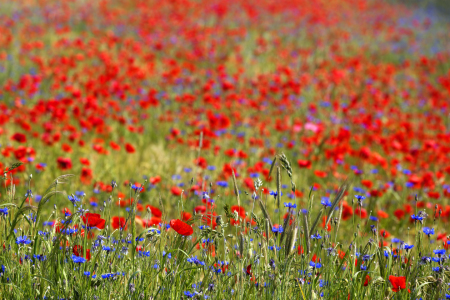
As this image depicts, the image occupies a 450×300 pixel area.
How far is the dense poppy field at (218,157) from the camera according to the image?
187 cm

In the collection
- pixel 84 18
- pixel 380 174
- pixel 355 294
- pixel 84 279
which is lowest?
pixel 380 174

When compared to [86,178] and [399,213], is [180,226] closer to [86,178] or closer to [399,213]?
[86,178]

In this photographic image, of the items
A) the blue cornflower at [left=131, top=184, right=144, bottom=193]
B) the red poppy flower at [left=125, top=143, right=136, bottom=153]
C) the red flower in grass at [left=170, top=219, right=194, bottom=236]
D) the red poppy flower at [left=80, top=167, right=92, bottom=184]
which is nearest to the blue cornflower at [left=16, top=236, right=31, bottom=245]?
the blue cornflower at [left=131, top=184, right=144, bottom=193]

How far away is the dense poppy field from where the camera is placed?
1.87m

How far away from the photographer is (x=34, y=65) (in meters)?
7.14

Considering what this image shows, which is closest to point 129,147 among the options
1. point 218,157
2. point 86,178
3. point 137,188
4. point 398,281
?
point 86,178

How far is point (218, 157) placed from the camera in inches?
177

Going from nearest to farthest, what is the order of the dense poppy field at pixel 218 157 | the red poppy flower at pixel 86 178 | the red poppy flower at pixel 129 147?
the dense poppy field at pixel 218 157
the red poppy flower at pixel 86 178
the red poppy flower at pixel 129 147

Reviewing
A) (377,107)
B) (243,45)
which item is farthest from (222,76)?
(243,45)

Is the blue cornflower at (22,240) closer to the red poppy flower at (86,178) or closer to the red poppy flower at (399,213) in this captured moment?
the red poppy flower at (86,178)

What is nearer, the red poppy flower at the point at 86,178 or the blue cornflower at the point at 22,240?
the blue cornflower at the point at 22,240

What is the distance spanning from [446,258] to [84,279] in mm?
1605

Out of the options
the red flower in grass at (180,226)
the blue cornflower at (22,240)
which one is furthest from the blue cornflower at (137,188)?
the blue cornflower at (22,240)

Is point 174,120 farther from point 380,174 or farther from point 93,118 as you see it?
point 380,174
